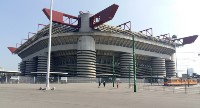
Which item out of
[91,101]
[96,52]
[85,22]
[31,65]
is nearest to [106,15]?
[85,22]

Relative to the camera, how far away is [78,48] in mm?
86875

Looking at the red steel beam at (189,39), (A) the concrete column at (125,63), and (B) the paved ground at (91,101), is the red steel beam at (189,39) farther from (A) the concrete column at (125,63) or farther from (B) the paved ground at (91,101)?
(B) the paved ground at (91,101)

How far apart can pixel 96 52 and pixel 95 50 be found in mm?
3657

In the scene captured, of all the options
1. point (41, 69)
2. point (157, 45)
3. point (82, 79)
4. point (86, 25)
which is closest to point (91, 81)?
point (82, 79)

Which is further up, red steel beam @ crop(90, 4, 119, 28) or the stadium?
red steel beam @ crop(90, 4, 119, 28)

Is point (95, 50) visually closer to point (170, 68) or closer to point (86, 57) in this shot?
point (86, 57)

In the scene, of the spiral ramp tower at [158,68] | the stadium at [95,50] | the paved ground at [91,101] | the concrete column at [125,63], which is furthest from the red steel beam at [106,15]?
the paved ground at [91,101]

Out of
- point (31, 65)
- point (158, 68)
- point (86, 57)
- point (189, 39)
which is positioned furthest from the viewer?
point (189, 39)

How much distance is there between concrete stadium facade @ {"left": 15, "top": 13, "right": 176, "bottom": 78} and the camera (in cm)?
8594

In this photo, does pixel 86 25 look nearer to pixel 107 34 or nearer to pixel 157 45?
pixel 107 34

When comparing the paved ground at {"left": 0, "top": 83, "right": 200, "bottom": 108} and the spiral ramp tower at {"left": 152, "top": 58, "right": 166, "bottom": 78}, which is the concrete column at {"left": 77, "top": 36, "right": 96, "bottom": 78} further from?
the paved ground at {"left": 0, "top": 83, "right": 200, "bottom": 108}

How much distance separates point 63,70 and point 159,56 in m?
44.8

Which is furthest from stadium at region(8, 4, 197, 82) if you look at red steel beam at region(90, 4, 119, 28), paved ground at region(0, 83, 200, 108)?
paved ground at region(0, 83, 200, 108)

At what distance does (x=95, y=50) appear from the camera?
8969cm
